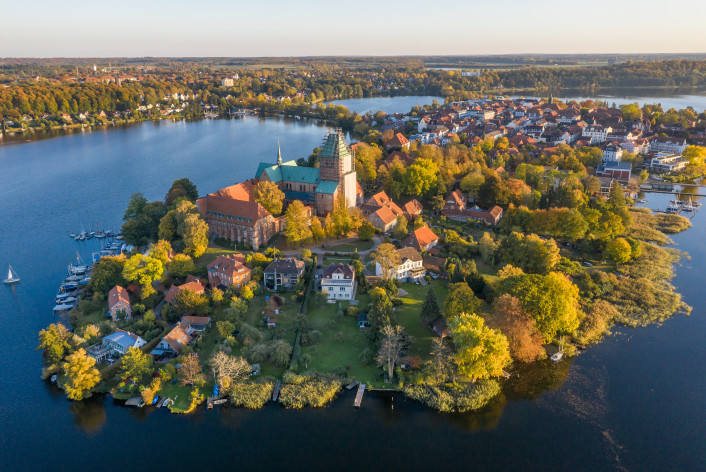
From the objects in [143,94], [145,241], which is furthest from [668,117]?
[143,94]

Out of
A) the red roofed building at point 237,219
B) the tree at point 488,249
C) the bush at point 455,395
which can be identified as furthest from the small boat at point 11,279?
the tree at point 488,249

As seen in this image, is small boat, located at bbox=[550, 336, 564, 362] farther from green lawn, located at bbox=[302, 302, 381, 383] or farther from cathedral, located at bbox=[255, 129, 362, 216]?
cathedral, located at bbox=[255, 129, 362, 216]

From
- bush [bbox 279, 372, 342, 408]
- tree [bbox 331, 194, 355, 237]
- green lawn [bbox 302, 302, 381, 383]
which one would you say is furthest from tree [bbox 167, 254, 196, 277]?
bush [bbox 279, 372, 342, 408]

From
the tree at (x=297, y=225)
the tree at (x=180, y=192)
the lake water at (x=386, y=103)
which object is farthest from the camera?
the lake water at (x=386, y=103)

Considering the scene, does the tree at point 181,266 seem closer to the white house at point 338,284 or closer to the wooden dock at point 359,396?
the white house at point 338,284

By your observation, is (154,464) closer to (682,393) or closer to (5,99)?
(682,393)

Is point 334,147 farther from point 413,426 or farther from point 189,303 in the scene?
point 413,426

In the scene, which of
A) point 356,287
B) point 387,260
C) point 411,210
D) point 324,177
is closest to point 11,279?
point 356,287
